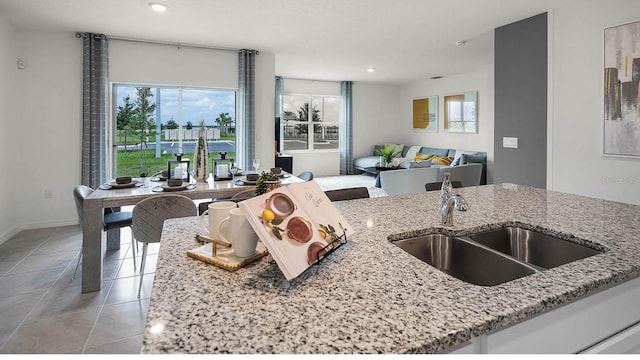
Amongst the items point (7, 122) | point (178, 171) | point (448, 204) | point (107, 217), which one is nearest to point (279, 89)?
point (7, 122)

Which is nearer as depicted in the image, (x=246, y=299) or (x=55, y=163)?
(x=246, y=299)

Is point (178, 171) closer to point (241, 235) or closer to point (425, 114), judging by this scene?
point (241, 235)

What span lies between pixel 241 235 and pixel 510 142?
3857 millimetres

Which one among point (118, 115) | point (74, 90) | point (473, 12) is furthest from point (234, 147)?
point (473, 12)

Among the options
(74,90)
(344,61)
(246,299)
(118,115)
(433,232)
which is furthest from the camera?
(344,61)

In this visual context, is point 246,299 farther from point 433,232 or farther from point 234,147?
point 234,147

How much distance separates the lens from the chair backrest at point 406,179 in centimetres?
506

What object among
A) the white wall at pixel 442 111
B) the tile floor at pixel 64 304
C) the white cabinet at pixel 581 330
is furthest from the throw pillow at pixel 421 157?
the white cabinet at pixel 581 330

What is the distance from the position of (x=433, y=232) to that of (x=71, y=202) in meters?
4.74

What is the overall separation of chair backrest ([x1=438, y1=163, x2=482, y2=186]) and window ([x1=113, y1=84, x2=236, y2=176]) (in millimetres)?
3472

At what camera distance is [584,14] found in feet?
10.3

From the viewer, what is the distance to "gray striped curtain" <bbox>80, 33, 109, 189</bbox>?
13.8 ft

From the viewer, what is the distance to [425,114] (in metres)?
8.15

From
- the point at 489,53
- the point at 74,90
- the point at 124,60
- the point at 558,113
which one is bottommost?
the point at 558,113
